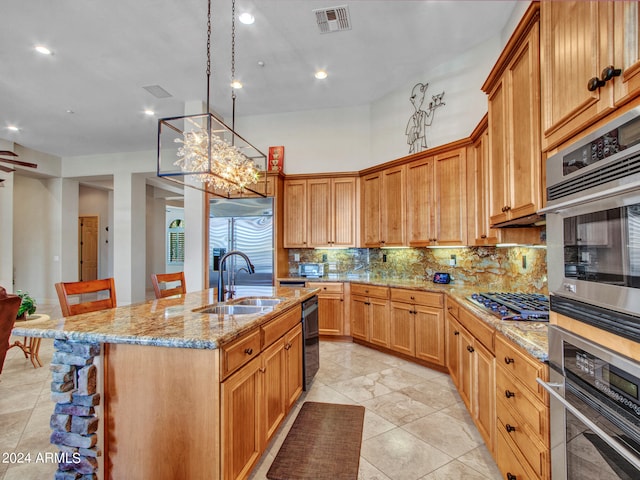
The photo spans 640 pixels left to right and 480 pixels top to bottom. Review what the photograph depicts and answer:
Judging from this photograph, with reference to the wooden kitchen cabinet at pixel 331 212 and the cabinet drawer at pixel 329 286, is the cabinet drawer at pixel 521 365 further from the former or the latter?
the wooden kitchen cabinet at pixel 331 212

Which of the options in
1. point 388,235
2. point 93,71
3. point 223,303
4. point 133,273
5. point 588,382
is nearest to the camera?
point 588,382

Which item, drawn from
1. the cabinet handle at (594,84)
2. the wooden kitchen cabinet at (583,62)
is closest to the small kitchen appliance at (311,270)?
the wooden kitchen cabinet at (583,62)

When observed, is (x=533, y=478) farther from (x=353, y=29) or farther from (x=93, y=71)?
(x=93, y=71)

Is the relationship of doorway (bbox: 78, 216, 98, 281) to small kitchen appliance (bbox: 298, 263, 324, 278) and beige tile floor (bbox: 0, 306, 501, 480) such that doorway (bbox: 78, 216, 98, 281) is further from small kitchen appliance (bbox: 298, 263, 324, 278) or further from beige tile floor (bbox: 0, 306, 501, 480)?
small kitchen appliance (bbox: 298, 263, 324, 278)

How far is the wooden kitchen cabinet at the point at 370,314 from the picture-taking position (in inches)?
154

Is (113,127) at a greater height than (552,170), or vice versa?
(113,127)

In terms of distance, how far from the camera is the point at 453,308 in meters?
2.88

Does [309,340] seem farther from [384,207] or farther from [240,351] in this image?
[384,207]

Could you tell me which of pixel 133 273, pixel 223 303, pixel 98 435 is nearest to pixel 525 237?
pixel 223 303

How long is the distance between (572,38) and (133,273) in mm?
7767

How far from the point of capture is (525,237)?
2.47m

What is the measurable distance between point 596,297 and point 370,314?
10.5ft

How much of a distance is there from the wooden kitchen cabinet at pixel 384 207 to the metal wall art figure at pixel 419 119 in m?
0.43

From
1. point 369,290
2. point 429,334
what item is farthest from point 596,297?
point 369,290
